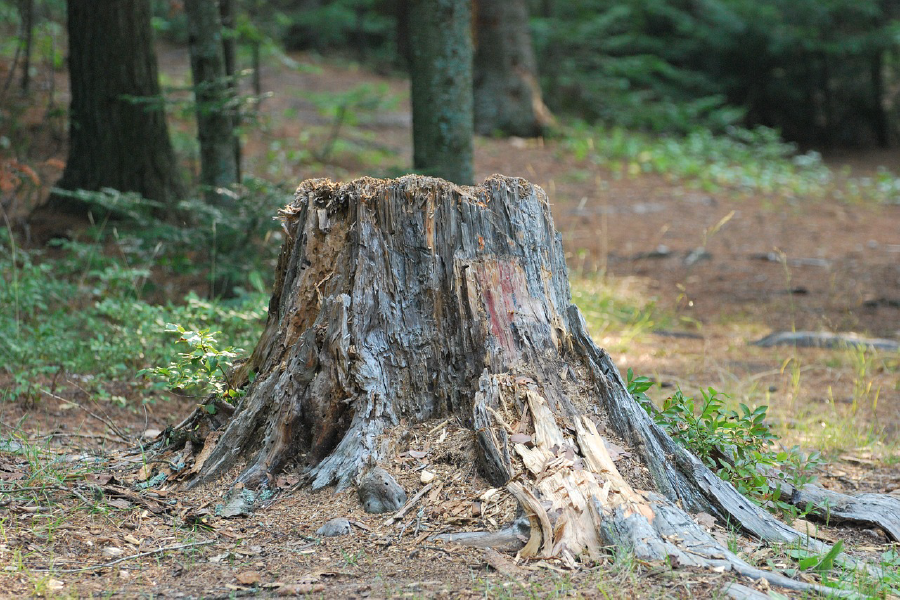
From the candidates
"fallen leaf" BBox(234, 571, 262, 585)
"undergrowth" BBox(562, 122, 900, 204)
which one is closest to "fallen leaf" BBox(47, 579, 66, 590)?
"fallen leaf" BBox(234, 571, 262, 585)

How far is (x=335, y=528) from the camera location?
2576 mm

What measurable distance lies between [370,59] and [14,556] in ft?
57.9

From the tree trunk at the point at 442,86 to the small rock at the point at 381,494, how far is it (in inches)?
131

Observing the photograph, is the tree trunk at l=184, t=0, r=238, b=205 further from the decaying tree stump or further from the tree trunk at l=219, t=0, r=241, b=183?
the decaying tree stump

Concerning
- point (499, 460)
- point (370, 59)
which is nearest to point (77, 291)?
point (499, 460)

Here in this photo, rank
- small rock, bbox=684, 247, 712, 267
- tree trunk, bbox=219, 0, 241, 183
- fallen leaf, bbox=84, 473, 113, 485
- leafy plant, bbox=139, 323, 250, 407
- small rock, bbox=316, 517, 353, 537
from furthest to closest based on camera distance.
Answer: small rock, bbox=684, 247, 712, 267 → tree trunk, bbox=219, 0, 241, 183 → leafy plant, bbox=139, 323, 250, 407 → fallen leaf, bbox=84, 473, 113, 485 → small rock, bbox=316, 517, 353, 537

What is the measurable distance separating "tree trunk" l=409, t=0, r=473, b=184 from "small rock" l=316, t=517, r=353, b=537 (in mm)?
3476

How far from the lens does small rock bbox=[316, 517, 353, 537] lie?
8.41 ft

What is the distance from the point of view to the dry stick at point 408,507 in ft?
8.52

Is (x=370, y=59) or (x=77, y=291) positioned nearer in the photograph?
(x=77, y=291)

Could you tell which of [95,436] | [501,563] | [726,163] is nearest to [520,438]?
[501,563]

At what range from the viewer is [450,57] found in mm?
5582

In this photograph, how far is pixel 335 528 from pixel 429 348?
2.50ft

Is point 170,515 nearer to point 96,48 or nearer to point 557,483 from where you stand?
point 557,483
